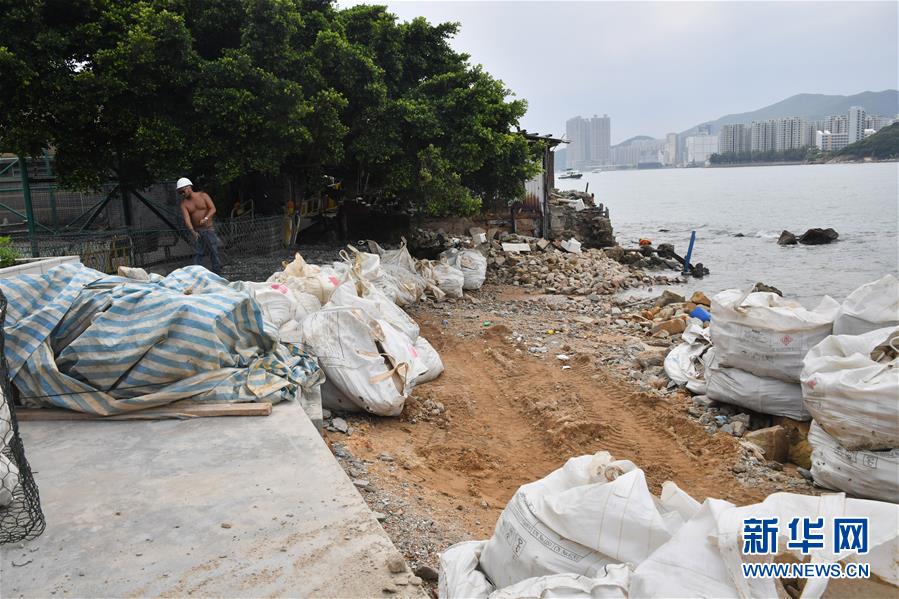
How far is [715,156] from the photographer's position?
391ft

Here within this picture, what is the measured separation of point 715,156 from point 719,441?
126 m

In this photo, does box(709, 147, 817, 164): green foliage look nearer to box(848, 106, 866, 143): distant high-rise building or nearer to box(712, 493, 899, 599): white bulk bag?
box(848, 106, 866, 143): distant high-rise building

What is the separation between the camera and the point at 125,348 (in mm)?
3924

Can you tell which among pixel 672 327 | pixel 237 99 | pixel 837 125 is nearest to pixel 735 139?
pixel 837 125

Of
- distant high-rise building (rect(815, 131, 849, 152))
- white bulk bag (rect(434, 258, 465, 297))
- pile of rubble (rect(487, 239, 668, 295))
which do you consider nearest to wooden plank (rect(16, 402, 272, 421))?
white bulk bag (rect(434, 258, 465, 297))

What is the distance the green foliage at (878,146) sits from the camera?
78.1m

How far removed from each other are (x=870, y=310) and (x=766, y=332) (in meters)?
0.72

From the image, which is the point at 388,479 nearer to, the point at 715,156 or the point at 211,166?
the point at 211,166

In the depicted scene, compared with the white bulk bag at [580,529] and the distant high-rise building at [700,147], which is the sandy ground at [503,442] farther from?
the distant high-rise building at [700,147]

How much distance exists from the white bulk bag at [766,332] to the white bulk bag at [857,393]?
71 centimetres

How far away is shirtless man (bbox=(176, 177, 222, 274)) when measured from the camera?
891 cm

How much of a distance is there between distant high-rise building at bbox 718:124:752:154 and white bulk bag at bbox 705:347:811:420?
383ft

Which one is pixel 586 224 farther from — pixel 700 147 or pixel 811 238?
pixel 700 147

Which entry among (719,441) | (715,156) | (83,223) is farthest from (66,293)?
(715,156)
